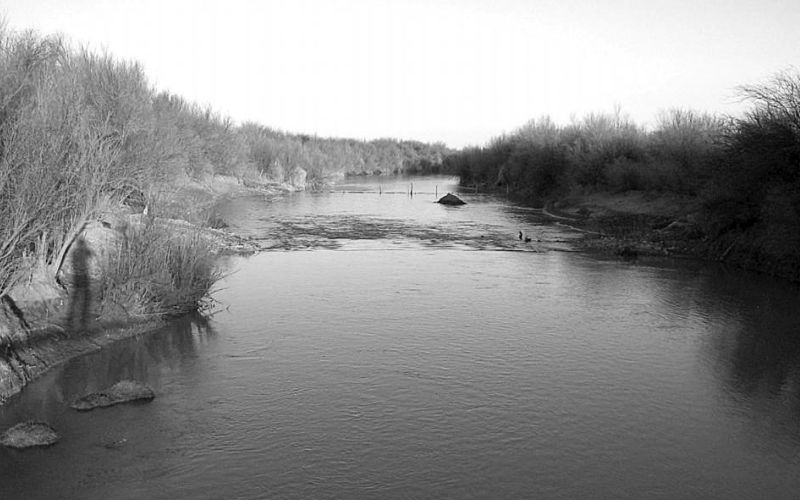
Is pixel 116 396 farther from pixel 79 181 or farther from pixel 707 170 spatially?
pixel 707 170

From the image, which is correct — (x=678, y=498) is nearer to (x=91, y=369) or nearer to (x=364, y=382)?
(x=364, y=382)

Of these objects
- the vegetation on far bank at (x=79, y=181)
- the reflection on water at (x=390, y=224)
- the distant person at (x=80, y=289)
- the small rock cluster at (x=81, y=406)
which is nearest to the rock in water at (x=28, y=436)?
the small rock cluster at (x=81, y=406)

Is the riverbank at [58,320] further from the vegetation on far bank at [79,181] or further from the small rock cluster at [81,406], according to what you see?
the small rock cluster at [81,406]

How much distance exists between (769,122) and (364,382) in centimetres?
2438

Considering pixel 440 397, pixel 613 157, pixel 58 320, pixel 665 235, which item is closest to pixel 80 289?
pixel 58 320

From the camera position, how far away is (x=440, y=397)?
46.0ft

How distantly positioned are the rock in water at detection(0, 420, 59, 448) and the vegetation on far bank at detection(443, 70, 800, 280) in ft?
87.1

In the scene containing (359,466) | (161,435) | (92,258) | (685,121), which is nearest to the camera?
(359,466)

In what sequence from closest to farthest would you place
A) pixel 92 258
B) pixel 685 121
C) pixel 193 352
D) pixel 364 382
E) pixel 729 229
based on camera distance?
pixel 364 382 → pixel 193 352 → pixel 92 258 → pixel 729 229 → pixel 685 121

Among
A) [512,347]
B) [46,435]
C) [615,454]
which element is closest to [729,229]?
[512,347]

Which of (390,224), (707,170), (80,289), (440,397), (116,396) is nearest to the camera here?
(116,396)

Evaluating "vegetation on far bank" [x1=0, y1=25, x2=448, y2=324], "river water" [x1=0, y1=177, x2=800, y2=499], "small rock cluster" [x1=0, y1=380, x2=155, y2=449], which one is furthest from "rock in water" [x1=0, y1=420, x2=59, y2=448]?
"vegetation on far bank" [x1=0, y1=25, x2=448, y2=324]

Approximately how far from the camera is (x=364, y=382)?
14750mm

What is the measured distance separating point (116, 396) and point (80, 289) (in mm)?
7059
